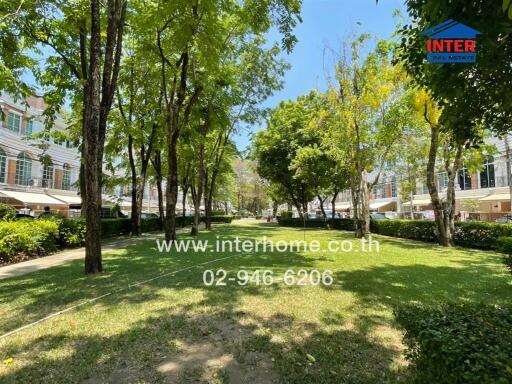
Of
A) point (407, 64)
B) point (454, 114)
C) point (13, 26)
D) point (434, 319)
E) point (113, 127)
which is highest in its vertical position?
point (13, 26)

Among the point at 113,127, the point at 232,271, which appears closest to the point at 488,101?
the point at 232,271

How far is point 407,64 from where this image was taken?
13.0 ft

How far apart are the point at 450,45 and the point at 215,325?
4.70 metres

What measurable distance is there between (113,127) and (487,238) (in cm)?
1881

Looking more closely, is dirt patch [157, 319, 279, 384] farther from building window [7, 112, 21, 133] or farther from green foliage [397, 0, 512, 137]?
building window [7, 112, 21, 133]

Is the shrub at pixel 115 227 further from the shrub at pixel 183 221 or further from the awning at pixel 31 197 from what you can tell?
the awning at pixel 31 197

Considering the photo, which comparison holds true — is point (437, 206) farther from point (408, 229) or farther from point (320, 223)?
point (320, 223)

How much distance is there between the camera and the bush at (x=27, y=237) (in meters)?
9.74

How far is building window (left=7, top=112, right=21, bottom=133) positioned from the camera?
27.8m

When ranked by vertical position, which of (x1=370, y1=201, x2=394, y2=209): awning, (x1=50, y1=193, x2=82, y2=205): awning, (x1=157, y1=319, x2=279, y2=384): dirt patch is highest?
(x1=50, y1=193, x2=82, y2=205): awning

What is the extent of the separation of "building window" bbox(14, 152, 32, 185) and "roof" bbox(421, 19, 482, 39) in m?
34.9

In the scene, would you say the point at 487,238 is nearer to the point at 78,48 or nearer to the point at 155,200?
the point at 78,48

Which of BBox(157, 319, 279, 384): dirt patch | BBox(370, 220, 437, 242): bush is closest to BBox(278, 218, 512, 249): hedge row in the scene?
BBox(370, 220, 437, 242): bush

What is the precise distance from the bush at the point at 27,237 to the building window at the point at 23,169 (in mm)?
22296
